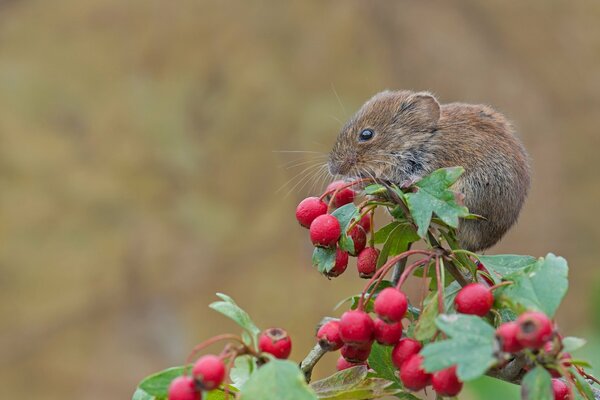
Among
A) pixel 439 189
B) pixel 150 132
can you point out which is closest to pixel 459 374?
pixel 439 189

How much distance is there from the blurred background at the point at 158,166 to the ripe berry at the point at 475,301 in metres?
3.38

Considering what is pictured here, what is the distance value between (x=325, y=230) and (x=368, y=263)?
9 centimetres

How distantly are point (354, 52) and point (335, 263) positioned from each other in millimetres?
3519

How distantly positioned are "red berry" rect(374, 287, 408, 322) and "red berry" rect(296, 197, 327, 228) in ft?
1.06

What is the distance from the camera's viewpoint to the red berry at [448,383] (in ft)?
3.46

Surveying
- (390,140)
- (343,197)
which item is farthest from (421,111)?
(343,197)

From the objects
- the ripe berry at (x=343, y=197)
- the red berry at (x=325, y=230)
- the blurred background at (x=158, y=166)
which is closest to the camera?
the red berry at (x=325, y=230)

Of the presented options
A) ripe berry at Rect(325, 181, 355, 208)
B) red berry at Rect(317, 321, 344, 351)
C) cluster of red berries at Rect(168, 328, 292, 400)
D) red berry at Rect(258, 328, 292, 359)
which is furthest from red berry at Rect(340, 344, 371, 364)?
ripe berry at Rect(325, 181, 355, 208)

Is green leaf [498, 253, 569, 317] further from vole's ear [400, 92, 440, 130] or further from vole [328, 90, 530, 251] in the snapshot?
vole's ear [400, 92, 440, 130]

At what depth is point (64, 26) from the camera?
4.52 metres

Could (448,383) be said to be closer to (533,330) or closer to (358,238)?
(533,330)

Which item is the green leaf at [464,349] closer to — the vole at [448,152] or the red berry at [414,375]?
the red berry at [414,375]

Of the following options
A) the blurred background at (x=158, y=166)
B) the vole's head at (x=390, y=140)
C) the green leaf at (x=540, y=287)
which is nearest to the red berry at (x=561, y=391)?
the green leaf at (x=540, y=287)

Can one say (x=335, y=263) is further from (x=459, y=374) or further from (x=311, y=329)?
(x=311, y=329)
